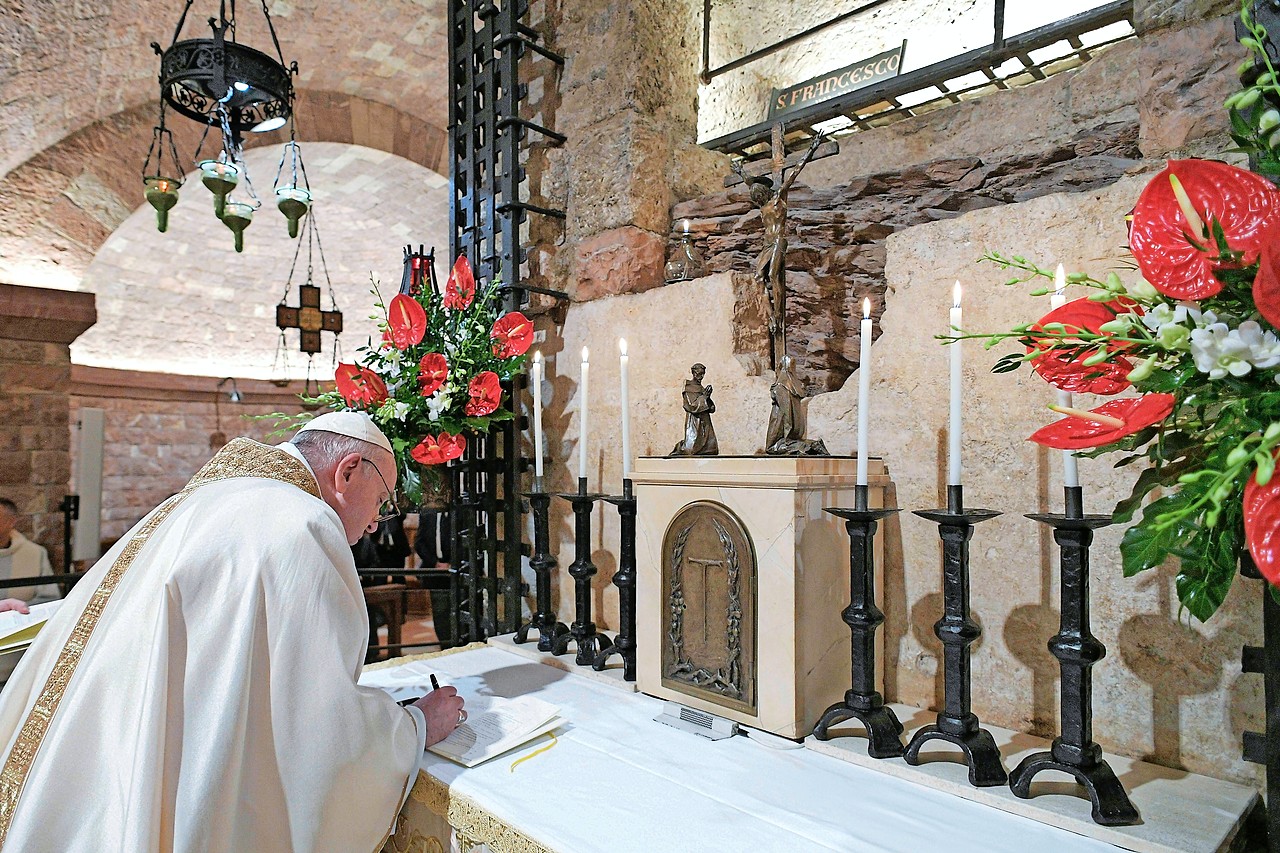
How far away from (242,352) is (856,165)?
27.8 feet

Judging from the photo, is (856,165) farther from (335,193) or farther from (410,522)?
(410,522)

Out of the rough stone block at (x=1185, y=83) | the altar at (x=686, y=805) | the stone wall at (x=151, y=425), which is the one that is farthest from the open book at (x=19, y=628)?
the stone wall at (x=151, y=425)

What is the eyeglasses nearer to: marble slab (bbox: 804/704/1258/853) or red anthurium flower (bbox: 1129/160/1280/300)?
marble slab (bbox: 804/704/1258/853)

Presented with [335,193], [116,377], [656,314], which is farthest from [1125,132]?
[116,377]

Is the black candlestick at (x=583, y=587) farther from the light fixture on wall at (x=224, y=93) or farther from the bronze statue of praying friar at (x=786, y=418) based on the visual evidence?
the light fixture on wall at (x=224, y=93)

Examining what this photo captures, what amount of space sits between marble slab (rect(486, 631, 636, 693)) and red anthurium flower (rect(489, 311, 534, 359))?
994mm

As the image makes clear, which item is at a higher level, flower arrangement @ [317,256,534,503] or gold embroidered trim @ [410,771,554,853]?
flower arrangement @ [317,256,534,503]

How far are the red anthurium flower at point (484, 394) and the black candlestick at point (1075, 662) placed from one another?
1.58m

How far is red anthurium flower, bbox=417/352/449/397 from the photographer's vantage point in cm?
229

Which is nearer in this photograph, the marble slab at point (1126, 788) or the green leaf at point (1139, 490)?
the green leaf at point (1139, 490)

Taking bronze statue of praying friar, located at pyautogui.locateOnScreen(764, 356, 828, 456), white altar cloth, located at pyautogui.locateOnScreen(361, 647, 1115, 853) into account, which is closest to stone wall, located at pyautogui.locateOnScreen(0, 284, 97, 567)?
white altar cloth, located at pyautogui.locateOnScreen(361, 647, 1115, 853)

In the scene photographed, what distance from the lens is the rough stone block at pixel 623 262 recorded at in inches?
103

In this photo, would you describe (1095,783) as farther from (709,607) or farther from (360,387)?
(360,387)

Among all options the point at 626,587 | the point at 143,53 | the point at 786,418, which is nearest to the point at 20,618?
the point at 626,587
